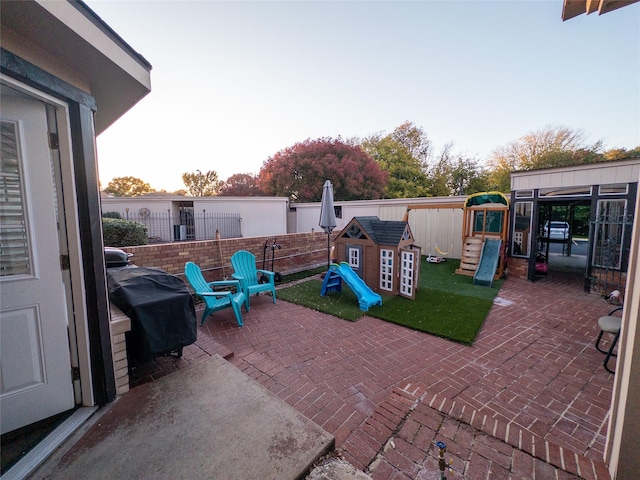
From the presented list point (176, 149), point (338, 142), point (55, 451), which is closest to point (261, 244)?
point (55, 451)

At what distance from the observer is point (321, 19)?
21.8ft

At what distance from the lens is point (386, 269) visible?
542cm

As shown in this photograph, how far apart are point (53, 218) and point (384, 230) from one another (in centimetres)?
505

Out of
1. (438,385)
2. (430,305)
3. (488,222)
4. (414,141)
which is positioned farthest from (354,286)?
(414,141)

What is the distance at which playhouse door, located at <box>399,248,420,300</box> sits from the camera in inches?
200

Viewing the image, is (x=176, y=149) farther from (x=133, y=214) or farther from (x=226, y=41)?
(x=226, y=41)

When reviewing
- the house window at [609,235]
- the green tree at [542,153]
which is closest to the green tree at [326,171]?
the green tree at [542,153]

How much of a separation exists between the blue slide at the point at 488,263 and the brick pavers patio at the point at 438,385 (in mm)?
1986

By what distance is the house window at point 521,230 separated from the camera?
714cm

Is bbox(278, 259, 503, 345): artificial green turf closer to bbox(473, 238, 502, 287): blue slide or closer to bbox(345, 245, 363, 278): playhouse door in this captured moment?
bbox(473, 238, 502, 287): blue slide

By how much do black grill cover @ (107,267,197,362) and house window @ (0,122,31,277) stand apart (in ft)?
2.33

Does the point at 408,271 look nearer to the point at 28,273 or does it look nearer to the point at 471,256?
the point at 471,256

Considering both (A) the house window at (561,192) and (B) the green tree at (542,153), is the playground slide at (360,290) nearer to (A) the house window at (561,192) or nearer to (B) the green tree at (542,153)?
(A) the house window at (561,192)

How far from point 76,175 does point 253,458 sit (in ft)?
7.12
